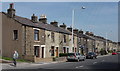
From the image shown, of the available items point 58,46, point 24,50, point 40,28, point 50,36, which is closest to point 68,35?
point 58,46

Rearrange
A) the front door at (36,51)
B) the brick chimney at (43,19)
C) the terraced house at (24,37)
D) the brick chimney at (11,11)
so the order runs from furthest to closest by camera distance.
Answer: the brick chimney at (43,19), the front door at (36,51), the brick chimney at (11,11), the terraced house at (24,37)

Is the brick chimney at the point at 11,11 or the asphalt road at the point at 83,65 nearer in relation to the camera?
the asphalt road at the point at 83,65

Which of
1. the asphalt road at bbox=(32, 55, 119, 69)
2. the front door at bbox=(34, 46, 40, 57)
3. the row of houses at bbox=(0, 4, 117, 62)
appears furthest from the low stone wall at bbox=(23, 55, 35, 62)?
the front door at bbox=(34, 46, 40, 57)

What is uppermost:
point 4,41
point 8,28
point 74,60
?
point 8,28

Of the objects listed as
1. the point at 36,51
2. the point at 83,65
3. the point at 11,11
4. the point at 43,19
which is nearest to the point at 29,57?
the point at 36,51

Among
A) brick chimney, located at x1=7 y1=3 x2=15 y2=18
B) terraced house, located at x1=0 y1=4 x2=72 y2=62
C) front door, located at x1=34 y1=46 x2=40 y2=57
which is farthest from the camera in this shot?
front door, located at x1=34 y1=46 x2=40 y2=57

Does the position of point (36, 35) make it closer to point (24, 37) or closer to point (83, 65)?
point (24, 37)

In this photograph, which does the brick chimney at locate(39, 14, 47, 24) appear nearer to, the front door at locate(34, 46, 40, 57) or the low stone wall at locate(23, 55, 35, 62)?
the front door at locate(34, 46, 40, 57)

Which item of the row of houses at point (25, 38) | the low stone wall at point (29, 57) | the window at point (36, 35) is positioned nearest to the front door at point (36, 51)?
the row of houses at point (25, 38)

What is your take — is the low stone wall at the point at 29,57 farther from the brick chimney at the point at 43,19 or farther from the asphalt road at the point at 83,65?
the brick chimney at the point at 43,19

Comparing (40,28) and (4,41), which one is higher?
(40,28)

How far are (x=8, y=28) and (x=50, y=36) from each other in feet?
29.3

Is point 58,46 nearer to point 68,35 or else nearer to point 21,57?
point 68,35

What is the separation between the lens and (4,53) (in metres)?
31.8
